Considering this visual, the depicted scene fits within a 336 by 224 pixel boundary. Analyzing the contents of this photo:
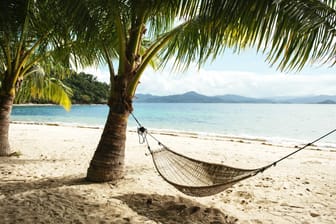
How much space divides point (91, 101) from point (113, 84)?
101ft

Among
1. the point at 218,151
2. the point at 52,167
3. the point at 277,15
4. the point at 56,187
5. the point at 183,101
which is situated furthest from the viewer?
the point at 183,101

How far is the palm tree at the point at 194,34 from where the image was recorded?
5.50ft

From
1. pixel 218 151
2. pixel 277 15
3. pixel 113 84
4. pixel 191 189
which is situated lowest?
pixel 218 151

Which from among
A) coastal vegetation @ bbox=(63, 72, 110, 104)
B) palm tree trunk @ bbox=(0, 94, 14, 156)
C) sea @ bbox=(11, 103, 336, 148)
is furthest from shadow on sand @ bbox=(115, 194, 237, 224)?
coastal vegetation @ bbox=(63, 72, 110, 104)

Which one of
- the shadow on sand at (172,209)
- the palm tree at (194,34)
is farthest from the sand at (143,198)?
the palm tree at (194,34)

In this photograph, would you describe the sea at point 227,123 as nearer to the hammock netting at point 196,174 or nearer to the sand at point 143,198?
the sand at point 143,198

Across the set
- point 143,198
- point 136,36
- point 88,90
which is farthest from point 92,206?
point 88,90

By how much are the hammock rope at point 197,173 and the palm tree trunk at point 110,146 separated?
26 centimetres

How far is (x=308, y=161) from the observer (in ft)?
15.4

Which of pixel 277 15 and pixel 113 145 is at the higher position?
pixel 277 15

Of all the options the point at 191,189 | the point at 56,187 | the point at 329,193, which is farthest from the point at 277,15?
the point at 56,187

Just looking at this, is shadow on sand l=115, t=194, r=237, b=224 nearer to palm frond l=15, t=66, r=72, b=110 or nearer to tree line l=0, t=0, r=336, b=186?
tree line l=0, t=0, r=336, b=186

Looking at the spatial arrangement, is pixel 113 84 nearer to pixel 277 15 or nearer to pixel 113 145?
pixel 113 145

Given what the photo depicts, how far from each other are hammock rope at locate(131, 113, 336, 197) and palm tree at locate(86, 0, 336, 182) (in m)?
0.43
